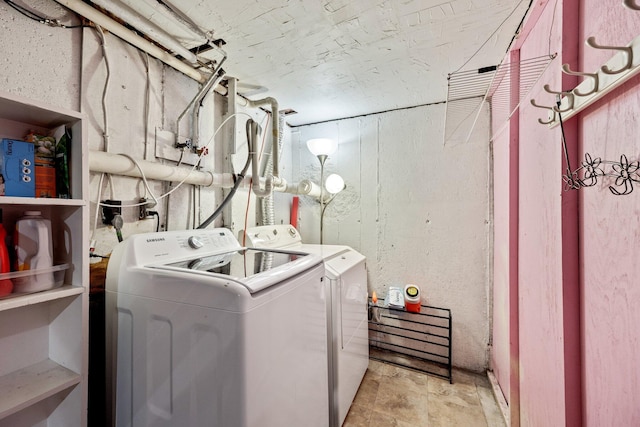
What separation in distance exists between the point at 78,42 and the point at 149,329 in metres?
1.30

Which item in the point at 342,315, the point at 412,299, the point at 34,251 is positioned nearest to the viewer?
the point at 34,251

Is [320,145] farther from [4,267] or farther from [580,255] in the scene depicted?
[4,267]

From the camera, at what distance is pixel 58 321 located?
975 mm

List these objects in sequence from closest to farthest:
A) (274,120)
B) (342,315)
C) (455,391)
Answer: (342,315)
(455,391)
(274,120)

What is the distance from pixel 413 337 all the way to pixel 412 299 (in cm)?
37

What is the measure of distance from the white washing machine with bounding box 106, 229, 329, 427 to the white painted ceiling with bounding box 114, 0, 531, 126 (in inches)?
43.5

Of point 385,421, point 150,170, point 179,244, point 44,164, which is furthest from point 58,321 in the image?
point 385,421

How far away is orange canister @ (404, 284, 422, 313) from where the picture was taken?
2.12 metres

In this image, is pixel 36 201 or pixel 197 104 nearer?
pixel 36 201

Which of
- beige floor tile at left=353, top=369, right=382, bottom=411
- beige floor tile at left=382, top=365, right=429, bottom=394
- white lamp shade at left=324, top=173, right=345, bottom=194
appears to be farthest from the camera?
white lamp shade at left=324, top=173, right=345, bottom=194

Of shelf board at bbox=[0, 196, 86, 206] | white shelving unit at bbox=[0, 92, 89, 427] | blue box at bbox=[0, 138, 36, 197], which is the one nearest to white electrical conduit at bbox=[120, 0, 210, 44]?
white shelving unit at bbox=[0, 92, 89, 427]

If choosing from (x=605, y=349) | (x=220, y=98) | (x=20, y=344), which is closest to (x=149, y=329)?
(x=20, y=344)

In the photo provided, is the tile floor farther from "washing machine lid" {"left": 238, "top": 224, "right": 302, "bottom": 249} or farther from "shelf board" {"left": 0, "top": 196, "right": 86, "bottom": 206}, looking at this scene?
"shelf board" {"left": 0, "top": 196, "right": 86, "bottom": 206}

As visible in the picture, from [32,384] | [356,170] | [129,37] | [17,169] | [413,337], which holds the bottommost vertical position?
[413,337]
